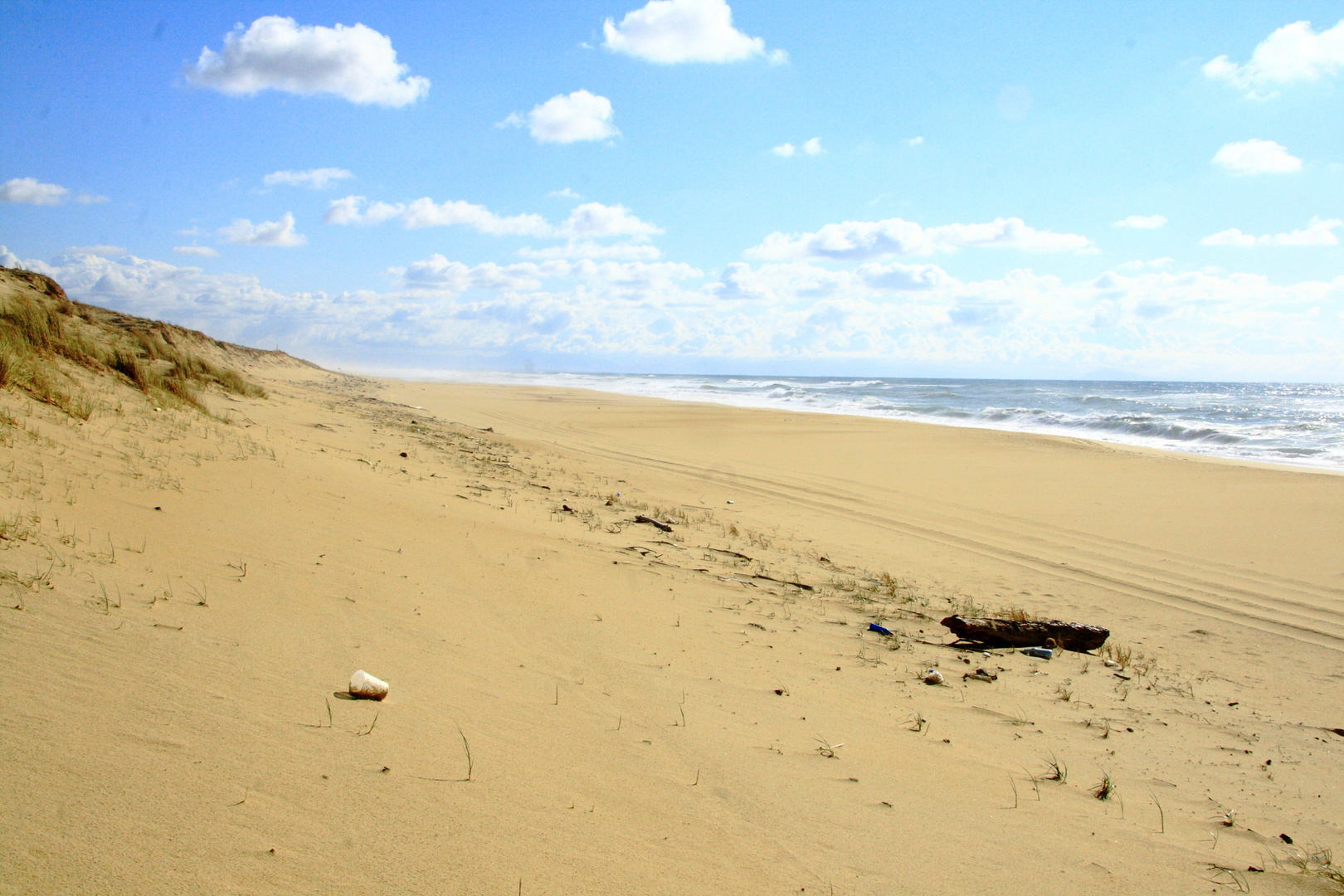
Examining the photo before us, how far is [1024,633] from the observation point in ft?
17.9

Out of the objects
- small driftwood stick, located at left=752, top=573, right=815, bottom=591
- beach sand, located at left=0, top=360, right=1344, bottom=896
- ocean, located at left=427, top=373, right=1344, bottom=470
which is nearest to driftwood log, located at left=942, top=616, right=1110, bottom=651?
beach sand, located at left=0, top=360, right=1344, bottom=896

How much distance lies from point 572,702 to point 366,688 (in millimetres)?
956

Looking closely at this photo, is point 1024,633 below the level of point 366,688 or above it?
below

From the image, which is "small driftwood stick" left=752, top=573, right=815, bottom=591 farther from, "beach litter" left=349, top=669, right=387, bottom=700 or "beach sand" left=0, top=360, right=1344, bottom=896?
"beach litter" left=349, top=669, right=387, bottom=700

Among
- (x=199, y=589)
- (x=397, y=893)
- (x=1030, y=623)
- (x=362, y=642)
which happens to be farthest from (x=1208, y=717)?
(x=199, y=589)

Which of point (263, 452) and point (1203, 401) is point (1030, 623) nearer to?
point (263, 452)

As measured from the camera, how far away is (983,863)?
8.49ft

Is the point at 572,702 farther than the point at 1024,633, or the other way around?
the point at 1024,633

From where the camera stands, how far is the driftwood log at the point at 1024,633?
5398 mm

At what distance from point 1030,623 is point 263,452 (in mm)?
7633

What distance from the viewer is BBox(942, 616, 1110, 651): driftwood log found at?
5.40m

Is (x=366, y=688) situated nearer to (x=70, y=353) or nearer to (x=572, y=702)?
(x=572, y=702)

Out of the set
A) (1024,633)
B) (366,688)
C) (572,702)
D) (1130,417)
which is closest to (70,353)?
(366,688)

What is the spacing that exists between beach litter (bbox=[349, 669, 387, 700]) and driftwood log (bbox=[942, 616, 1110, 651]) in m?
4.18
